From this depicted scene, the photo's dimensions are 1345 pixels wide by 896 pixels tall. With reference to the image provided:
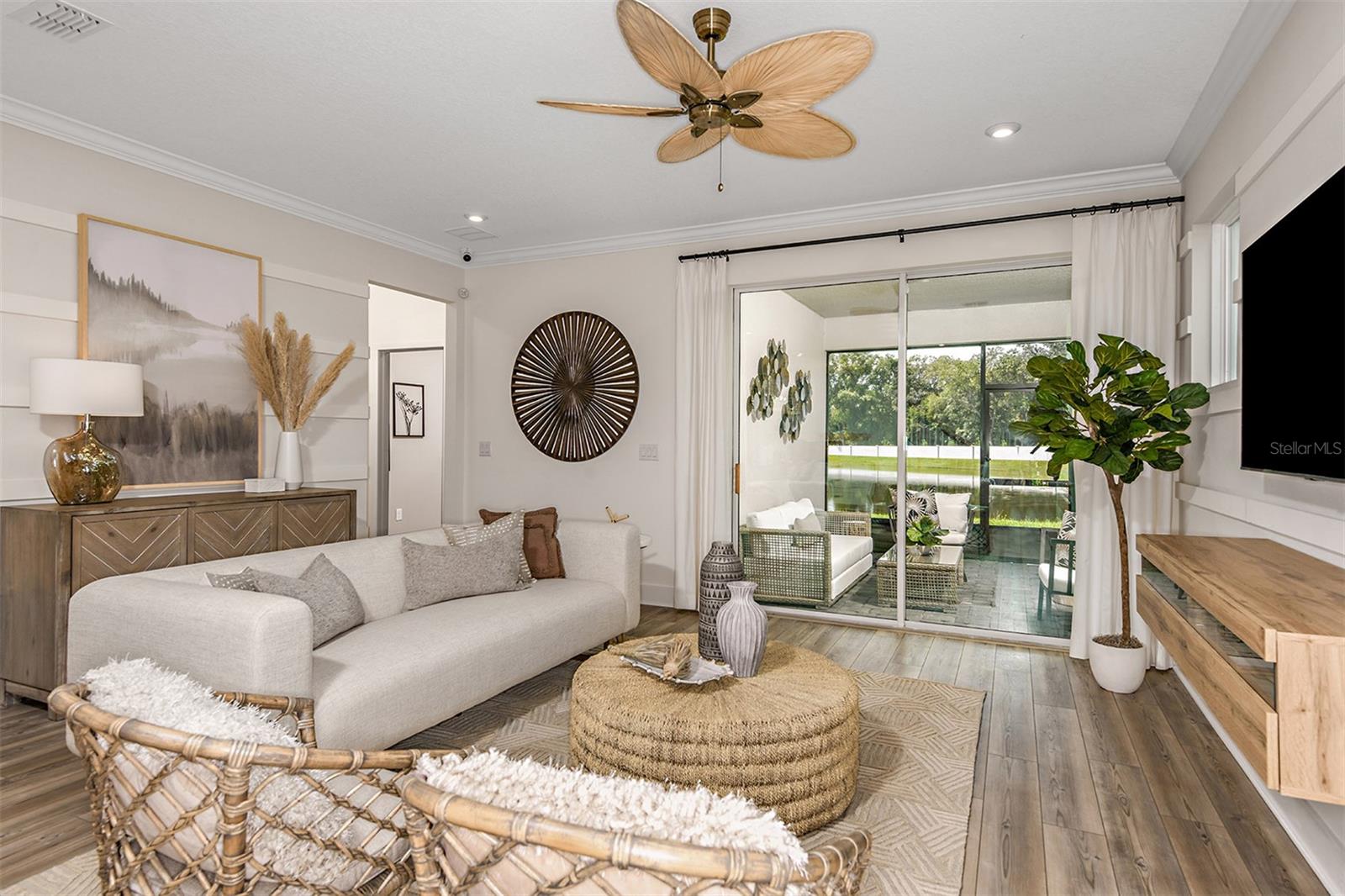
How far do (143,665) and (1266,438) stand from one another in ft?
10.3

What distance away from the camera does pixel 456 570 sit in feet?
10.9

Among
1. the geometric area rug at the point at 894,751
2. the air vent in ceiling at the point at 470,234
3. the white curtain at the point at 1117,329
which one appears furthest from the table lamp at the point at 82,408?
the white curtain at the point at 1117,329

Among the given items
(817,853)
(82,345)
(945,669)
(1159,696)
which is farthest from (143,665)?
(1159,696)

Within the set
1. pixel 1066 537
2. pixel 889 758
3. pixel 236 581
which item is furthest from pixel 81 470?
pixel 1066 537

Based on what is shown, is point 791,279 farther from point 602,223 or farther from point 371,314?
point 371,314

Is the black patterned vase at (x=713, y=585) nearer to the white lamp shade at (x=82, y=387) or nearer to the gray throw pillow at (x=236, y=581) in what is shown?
the gray throw pillow at (x=236, y=581)

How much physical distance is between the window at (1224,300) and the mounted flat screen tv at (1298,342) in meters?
0.90

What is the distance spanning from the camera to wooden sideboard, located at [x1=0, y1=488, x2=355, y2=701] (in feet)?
9.58

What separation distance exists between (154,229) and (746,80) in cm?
330

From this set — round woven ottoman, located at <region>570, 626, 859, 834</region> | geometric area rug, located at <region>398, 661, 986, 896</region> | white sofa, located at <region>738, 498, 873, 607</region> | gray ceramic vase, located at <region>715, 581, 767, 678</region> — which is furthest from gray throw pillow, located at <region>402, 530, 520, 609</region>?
white sofa, located at <region>738, 498, 873, 607</region>

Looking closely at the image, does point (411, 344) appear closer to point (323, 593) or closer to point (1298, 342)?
point (323, 593)

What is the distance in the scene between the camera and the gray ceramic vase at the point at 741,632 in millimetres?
2359

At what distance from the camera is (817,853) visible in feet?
3.02

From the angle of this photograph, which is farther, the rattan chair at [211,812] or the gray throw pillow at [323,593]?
the gray throw pillow at [323,593]
